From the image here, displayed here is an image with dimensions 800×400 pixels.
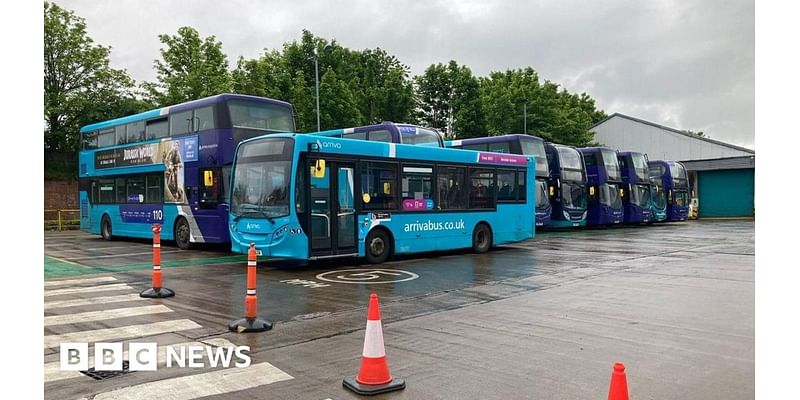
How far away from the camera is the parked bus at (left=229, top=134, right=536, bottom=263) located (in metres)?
12.9

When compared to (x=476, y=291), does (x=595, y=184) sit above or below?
above

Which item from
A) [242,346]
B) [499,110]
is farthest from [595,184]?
[242,346]

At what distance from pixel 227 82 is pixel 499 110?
21.3 metres

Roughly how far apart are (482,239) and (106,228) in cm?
1446

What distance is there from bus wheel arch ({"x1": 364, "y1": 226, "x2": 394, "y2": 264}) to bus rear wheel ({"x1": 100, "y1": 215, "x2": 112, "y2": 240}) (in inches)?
499

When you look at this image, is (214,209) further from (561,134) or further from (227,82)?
(561,134)

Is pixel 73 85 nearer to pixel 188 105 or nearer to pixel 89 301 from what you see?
pixel 188 105

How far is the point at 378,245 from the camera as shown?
14.6 metres

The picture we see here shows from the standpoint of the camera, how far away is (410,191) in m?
15.2

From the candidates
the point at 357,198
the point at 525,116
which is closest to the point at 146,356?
the point at 357,198

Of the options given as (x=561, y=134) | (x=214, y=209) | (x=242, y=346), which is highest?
(x=561, y=134)

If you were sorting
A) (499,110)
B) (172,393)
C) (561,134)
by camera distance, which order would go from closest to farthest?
1. (172,393)
2. (499,110)
3. (561,134)

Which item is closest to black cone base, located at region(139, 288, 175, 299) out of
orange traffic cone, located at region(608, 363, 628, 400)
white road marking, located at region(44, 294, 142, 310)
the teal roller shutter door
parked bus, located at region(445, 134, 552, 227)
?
white road marking, located at region(44, 294, 142, 310)

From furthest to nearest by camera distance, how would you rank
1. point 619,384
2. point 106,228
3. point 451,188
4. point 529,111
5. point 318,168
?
point 529,111
point 106,228
point 451,188
point 318,168
point 619,384
